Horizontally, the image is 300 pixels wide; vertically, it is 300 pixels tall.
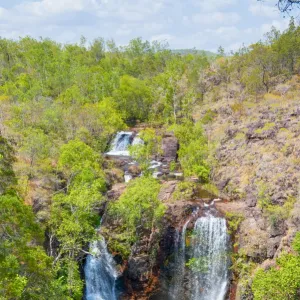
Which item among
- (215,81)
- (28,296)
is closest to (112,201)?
(28,296)

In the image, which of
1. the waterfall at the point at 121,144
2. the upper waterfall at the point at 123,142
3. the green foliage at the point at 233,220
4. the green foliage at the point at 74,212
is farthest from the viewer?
the upper waterfall at the point at 123,142

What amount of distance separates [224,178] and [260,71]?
29179 mm

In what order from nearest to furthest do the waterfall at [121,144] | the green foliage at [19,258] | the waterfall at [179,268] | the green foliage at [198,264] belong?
the green foliage at [19,258] → the green foliage at [198,264] → the waterfall at [179,268] → the waterfall at [121,144]

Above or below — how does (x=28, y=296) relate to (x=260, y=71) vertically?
below

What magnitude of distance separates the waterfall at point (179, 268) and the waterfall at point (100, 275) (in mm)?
5569

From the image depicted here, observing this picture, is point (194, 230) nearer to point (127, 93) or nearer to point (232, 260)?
point (232, 260)

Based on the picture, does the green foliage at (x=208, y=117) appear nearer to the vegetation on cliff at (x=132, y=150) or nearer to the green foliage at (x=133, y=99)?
the vegetation on cliff at (x=132, y=150)

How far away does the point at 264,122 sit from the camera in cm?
4456

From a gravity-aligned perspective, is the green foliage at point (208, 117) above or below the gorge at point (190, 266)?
above

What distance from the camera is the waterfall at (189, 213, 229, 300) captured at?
101 ft

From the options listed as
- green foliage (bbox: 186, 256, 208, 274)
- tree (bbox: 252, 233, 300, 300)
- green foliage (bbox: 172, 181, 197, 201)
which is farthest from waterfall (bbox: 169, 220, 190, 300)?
tree (bbox: 252, 233, 300, 300)

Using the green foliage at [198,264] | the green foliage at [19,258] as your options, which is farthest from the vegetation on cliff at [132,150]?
the green foliage at [198,264]

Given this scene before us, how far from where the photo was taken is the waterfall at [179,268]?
103 ft

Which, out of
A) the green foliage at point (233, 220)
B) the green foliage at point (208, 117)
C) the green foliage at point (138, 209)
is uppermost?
the green foliage at point (208, 117)
